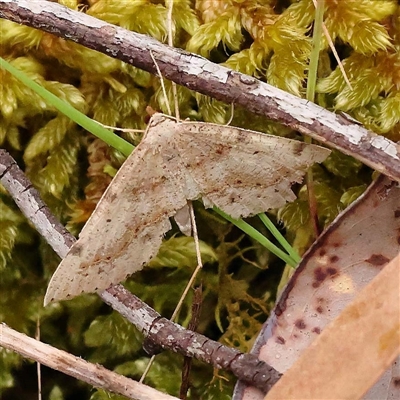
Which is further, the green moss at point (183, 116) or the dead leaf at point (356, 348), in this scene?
the green moss at point (183, 116)

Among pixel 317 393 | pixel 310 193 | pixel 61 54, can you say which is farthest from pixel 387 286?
pixel 61 54

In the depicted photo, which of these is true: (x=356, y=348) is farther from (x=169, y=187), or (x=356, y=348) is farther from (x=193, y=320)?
(x=169, y=187)

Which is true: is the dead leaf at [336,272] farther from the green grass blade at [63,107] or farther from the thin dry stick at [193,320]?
the green grass blade at [63,107]

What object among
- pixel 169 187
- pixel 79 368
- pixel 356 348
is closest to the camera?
pixel 356 348

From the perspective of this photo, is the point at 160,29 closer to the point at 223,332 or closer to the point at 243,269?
the point at 243,269

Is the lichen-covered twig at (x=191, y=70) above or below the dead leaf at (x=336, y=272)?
above

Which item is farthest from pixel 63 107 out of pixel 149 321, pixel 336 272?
pixel 336 272

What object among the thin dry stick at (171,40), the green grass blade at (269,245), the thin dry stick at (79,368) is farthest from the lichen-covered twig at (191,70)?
the thin dry stick at (79,368)
